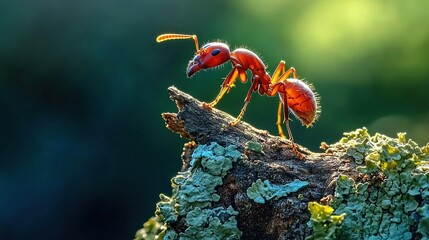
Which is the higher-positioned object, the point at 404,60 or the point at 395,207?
the point at 404,60

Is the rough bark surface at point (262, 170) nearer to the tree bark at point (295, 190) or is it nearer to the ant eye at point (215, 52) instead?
the tree bark at point (295, 190)

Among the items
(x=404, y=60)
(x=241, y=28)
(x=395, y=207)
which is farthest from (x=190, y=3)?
(x=395, y=207)

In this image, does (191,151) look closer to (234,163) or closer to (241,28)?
(234,163)

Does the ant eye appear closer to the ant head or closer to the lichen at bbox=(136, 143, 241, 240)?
the ant head

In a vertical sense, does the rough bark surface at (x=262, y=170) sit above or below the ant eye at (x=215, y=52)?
below

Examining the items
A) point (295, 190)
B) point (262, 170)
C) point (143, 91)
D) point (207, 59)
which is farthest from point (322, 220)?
point (143, 91)

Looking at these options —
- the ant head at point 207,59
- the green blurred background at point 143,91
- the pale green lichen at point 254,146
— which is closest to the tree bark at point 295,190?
the pale green lichen at point 254,146
